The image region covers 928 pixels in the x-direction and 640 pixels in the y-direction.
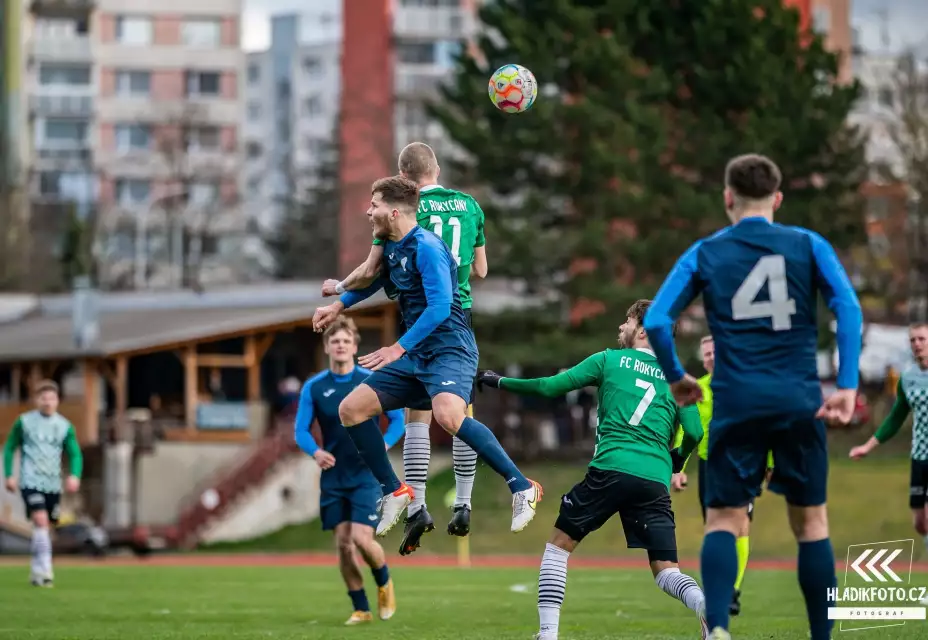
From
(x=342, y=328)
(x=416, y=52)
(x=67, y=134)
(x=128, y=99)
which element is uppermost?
(x=416, y=52)

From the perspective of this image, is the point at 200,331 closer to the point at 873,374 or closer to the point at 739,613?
the point at 873,374

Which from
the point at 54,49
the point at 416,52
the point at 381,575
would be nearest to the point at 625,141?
the point at 381,575

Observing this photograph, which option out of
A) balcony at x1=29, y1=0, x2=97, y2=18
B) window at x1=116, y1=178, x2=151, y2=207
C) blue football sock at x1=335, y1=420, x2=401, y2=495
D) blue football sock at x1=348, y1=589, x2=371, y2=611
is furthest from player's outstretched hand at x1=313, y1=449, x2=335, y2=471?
window at x1=116, y1=178, x2=151, y2=207

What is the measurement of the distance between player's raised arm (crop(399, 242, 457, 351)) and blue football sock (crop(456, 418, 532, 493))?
2.38ft

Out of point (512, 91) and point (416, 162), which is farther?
point (512, 91)

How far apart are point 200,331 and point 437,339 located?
109 feet

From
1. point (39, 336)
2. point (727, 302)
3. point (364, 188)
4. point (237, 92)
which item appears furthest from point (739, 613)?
point (237, 92)

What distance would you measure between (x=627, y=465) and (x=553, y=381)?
2.80 feet

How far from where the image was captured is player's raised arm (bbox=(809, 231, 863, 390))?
7895mm

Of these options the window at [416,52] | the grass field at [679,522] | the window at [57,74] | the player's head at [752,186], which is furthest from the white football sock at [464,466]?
the window at [57,74]

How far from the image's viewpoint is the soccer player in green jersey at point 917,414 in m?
15.1

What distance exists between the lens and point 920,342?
50.2 ft

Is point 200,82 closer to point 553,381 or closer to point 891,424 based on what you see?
point 891,424

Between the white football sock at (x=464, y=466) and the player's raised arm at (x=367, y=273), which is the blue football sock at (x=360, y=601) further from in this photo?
the player's raised arm at (x=367, y=273)
